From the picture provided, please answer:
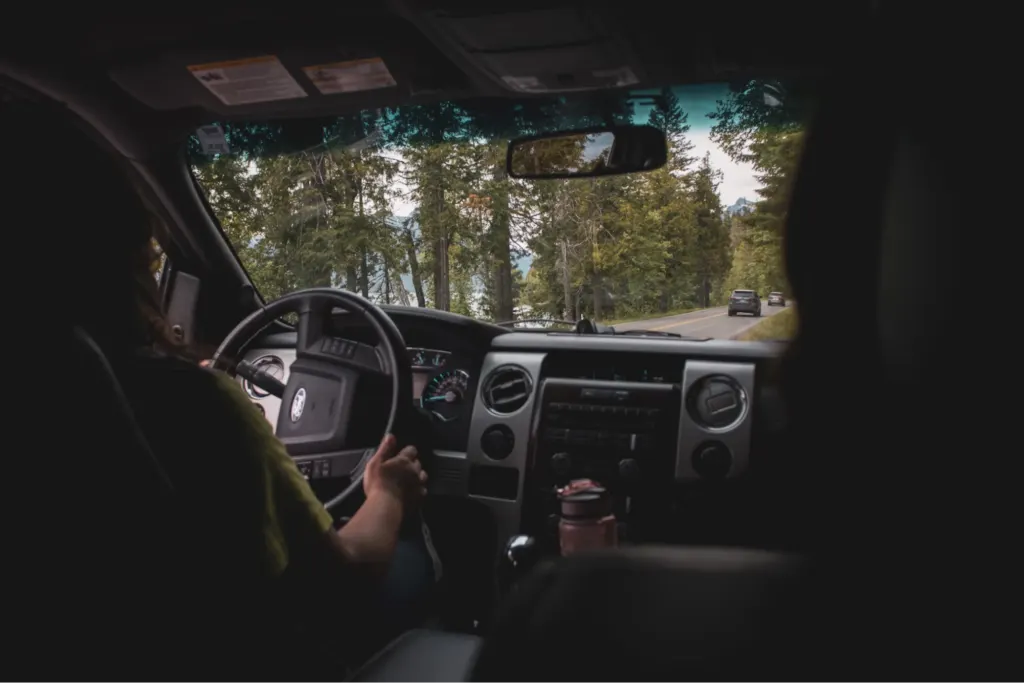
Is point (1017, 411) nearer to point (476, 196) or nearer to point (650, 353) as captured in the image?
point (650, 353)

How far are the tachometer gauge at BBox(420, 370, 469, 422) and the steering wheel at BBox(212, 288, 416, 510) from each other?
623 mm

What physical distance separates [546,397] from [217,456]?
7.35ft

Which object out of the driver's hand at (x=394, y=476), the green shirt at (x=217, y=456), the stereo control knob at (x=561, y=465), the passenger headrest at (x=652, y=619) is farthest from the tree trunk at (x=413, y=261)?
the passenger headrest at (x=652, y=619)

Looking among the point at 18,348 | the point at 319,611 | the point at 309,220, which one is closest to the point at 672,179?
the point at 309,220

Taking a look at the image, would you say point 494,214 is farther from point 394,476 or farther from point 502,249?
point 394,476

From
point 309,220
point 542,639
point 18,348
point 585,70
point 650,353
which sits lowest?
point 542,639

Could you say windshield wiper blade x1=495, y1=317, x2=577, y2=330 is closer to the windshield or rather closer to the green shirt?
the windshield

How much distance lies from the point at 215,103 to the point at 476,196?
4.33ft

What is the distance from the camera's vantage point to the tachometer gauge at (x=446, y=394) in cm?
409

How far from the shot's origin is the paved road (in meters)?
3.79

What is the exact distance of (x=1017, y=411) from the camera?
66 centimetres

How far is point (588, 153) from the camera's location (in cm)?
367

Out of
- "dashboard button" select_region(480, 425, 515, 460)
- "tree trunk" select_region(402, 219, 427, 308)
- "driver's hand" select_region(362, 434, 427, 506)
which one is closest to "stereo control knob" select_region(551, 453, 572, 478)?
"dashboard button" select_region(480, 425, 515, 460)

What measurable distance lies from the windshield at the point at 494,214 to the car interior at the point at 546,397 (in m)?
0.18
